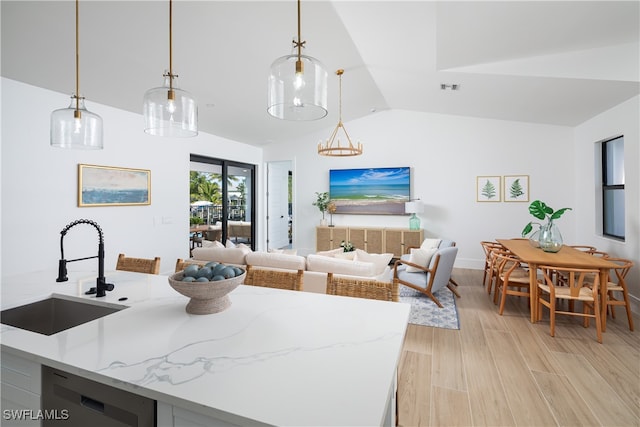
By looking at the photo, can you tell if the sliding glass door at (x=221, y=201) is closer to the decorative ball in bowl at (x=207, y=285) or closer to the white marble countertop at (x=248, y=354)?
the white marble countertop at (x=248, y=354)

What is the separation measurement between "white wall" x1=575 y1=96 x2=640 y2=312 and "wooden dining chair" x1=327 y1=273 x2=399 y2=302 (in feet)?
12.1

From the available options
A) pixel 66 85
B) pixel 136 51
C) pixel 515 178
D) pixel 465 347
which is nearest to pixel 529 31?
pixel 465 347

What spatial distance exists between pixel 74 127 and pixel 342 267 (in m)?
2.29

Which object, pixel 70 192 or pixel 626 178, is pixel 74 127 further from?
pixel 626 178

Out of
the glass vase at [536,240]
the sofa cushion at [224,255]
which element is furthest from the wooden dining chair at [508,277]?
the sofa cushion at [224,255]

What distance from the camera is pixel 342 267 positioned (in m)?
3.03

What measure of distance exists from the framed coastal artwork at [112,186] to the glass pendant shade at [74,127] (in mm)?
2478

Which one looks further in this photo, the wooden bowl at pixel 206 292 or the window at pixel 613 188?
the window at pixel 613 188

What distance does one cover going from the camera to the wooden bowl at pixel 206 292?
1.36 meters

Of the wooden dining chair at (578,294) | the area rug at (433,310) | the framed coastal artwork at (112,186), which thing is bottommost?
the area rug at (433,310)

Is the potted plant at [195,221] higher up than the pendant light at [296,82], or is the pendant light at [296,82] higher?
the pendant light at [296,82]

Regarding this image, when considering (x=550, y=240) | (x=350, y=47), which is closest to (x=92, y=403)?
(x=350, y=47)

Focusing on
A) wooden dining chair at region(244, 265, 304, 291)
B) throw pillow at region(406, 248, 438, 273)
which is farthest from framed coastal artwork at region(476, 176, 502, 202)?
wooden dining chair at region(244, 265, 304, 291)

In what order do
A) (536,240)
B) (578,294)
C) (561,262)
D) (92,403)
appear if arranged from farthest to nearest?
(536,240) < (561,262) < (578,294) < (92,403)
